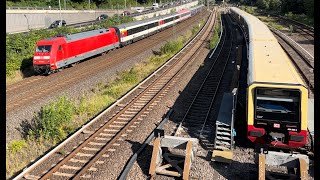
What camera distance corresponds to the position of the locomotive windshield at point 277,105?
1014 centimetres

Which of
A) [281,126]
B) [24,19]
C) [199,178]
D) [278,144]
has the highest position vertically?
[24,19]

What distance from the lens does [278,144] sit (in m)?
10.4

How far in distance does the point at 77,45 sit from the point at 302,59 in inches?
753

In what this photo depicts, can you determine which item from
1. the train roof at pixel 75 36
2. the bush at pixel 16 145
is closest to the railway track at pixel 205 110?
the bush at pixel 16 145

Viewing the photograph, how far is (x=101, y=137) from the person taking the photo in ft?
41.3

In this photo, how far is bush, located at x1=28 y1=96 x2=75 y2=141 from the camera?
12.8 metres

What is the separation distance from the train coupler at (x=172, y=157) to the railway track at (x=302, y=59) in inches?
462

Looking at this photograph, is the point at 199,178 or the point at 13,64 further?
the point at 13,64

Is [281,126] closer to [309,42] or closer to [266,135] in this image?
[266,135]

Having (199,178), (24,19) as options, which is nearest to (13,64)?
(199,178)

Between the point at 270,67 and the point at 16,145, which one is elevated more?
the point at 270,67

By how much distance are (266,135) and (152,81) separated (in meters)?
11.4

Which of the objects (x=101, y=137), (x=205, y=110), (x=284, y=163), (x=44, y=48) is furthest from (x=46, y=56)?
(x=284, y=163)

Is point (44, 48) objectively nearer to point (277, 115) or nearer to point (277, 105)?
point (277, 105)
